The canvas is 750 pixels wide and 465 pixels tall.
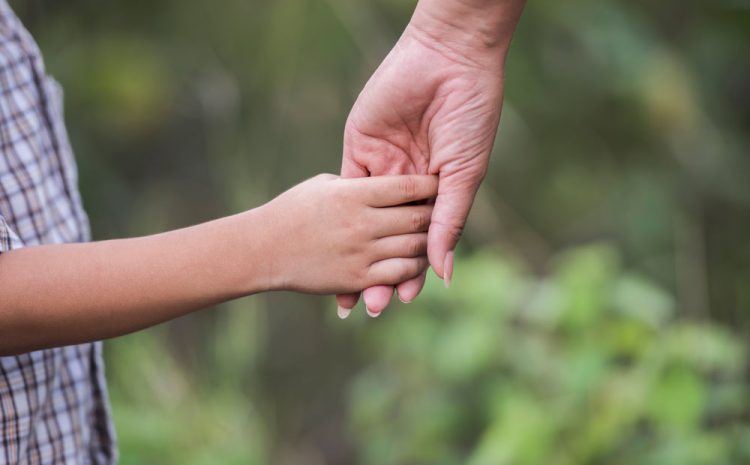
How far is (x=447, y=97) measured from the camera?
94cm

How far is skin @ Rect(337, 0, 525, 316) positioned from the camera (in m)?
0.93

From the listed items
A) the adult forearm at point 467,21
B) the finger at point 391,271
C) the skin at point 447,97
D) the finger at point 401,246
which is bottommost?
the finger at point 391,271

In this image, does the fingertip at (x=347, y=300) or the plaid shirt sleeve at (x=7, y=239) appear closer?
the plaid shirt sleeve at (x=7, y=239)

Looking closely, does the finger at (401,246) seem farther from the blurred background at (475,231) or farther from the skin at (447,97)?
the blurred background at (475,231)

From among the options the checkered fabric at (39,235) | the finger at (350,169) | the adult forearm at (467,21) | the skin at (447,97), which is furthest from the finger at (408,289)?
the checkered fabric at (39,235)

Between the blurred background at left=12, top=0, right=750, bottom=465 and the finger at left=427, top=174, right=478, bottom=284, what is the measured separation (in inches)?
27.3

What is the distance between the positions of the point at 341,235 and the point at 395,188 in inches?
2.8

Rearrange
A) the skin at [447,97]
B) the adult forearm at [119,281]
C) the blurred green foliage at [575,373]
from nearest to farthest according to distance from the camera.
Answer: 1. the adult forearm at [119,281]
2. the skin at [447,97]
3. the blurred green foliage at [575,373]

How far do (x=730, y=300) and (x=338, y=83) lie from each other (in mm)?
1069

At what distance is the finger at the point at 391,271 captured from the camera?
0.92m

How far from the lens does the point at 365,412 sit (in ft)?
6.36

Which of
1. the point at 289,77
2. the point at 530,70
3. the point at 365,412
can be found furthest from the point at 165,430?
the point at 530,70

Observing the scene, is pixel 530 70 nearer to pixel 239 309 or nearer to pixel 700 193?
pixel 700 193

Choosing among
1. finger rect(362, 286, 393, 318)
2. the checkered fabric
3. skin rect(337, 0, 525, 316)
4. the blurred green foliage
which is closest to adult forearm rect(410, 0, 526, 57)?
skin rect(337, 0, 525, 316)
